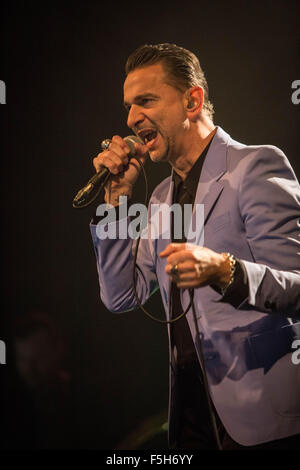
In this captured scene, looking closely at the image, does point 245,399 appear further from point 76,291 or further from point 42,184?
point 42,184

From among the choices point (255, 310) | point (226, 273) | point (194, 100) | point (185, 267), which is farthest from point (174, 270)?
point (194, 100)

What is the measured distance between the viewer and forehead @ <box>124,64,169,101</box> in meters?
1.48

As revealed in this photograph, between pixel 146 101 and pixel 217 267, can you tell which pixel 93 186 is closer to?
pixel 146 101

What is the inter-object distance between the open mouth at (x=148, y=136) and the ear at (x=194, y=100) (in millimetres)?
156

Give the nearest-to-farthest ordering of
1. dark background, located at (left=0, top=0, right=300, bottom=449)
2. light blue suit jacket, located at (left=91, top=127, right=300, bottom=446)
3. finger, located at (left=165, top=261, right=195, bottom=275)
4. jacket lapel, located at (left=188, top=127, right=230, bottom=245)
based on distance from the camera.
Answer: finger, located at (left=165, top=261, right=195, bottom=275) → light blue suit jacket, located at (left=91, top=127, right=300, bottom=446) → jacket lapel, located at (left=188, top=127, right=230, bottom=245) → dark background, located at (left=0, top=0, right=300, bottom=449)

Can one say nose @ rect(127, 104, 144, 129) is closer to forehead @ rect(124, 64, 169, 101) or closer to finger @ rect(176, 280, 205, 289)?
forehead @ rect(124, 64, 169, 101)

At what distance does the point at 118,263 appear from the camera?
1.54 metres

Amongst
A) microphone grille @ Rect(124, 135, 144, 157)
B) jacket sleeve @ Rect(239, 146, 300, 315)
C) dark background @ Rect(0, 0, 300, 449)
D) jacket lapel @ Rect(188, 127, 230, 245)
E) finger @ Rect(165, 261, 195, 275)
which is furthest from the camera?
dark background @ Rect(0, 0, 300, 449)

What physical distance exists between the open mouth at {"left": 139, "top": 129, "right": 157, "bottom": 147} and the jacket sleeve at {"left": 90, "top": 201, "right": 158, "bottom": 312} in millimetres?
288

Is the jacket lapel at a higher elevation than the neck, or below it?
below

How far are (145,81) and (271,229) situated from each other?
71 centimetres

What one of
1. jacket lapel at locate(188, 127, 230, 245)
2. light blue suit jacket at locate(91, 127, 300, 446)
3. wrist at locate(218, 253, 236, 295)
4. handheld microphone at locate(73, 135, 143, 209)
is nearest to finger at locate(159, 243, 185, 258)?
wrist at locate(218, 253, 236, 295)

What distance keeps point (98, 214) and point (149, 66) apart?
0.56m
